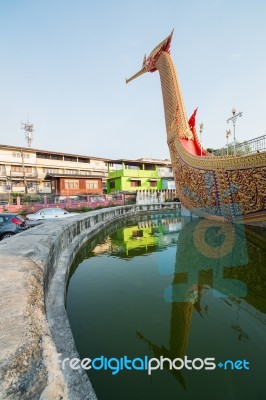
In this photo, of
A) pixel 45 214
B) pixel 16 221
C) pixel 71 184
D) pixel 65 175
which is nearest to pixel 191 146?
pixel 45 214

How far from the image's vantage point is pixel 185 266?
5594 millimetres

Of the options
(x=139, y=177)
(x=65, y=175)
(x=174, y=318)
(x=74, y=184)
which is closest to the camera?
(x=174, y=318)

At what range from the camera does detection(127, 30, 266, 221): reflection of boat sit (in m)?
9.12

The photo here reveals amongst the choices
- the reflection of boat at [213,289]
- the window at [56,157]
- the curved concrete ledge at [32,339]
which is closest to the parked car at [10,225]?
the curved concrete ledge at [32,339]

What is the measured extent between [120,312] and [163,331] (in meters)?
0.82

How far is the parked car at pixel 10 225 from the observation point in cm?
876

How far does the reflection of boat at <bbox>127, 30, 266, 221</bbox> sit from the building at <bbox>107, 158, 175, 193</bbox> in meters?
16.8

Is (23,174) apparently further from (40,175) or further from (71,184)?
(71,184)

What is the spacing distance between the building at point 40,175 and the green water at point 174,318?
905 inches

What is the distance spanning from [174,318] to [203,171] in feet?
30.2

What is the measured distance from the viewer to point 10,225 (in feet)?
29.3

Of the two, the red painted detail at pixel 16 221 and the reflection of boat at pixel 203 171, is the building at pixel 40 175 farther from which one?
the red painted detail at pixel 16 221

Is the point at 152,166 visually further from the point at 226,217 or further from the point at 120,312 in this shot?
the point at 120,312

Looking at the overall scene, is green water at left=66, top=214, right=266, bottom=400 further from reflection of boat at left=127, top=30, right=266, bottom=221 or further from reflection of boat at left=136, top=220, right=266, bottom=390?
reflection of boat at left=127, top=30, right=266, bottom=221
